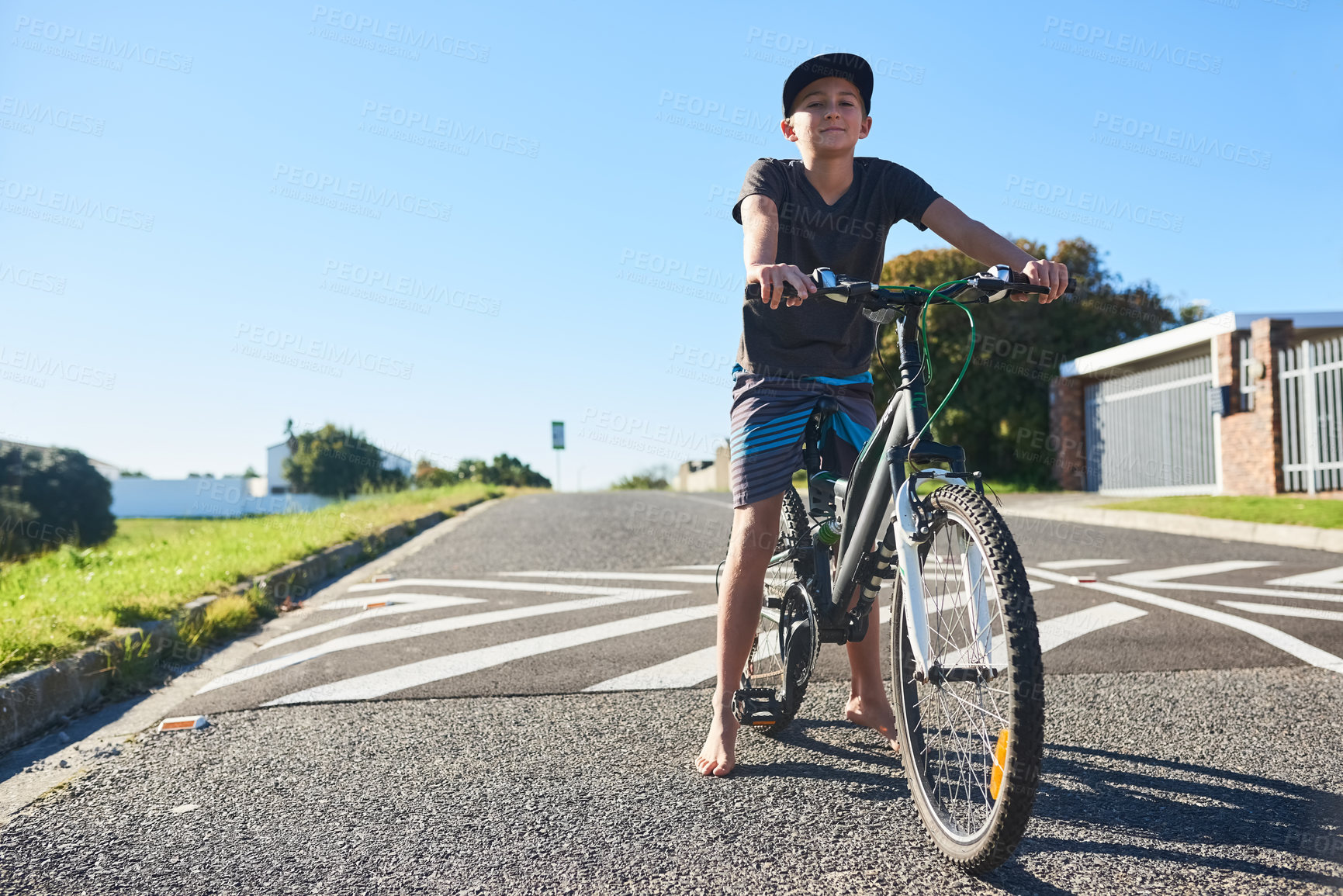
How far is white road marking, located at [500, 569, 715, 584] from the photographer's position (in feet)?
21.6

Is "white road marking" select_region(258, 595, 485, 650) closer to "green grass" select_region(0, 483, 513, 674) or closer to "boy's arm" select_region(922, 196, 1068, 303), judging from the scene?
"green grass" select_region(0, 483, 513, 674)

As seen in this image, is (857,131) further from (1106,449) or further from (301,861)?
(1106,449)

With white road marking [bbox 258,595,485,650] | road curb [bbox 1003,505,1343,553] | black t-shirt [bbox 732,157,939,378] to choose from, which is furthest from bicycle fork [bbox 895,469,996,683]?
road curb [bbox 1003,505,1343,553]

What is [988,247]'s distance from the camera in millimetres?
2443

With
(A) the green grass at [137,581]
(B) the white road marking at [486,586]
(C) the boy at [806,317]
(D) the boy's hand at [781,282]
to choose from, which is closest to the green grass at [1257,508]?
(B) the white road marking at [486,586]

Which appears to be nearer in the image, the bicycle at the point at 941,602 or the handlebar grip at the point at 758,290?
the bicycle at the point at 941,602

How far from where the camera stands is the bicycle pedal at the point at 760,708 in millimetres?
2787

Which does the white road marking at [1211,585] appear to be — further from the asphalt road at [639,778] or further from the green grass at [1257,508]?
the green grass at [1257,508]

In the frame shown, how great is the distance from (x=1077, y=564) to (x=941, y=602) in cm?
554

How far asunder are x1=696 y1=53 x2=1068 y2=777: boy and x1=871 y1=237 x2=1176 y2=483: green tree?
57.8ft

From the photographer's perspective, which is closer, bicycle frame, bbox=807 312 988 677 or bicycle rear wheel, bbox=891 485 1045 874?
bicycle rear wheel, bbox=891 485 1045 874

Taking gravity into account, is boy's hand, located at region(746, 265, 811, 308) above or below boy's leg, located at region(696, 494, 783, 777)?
above

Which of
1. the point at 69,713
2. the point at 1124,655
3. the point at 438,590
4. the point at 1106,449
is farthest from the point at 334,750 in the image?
the point at 1106,449

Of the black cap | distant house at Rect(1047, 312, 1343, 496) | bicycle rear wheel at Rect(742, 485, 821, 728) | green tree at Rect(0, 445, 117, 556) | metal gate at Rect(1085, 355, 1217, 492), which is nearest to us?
the black cap
